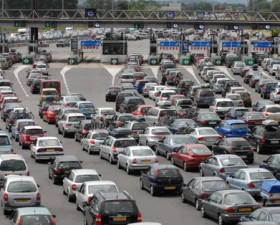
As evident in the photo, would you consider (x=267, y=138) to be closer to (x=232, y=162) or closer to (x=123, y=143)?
(x=123, y=143)

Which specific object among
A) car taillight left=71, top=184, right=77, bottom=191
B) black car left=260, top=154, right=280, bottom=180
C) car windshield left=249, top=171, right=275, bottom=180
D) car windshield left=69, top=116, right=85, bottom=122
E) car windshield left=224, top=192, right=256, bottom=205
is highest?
car windshield left=224, top=192, right=256, bottom=205

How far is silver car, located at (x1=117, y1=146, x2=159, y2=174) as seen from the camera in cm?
3762

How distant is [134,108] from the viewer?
58.4 meters

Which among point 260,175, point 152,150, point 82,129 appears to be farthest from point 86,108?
point 260,175

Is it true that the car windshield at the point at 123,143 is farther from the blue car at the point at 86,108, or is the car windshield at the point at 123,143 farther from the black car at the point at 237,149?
the blue car at the point at 86,108

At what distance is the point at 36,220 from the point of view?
24.6 m

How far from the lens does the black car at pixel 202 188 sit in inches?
1184

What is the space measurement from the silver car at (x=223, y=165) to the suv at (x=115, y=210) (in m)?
8.86

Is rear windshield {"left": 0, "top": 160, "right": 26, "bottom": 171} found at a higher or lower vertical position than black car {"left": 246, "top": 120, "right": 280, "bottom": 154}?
higher

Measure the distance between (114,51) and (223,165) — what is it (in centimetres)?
6854

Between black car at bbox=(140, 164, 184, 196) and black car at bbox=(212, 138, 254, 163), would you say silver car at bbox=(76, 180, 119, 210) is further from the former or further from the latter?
black car at bbox=(212, 138, 254, 163)

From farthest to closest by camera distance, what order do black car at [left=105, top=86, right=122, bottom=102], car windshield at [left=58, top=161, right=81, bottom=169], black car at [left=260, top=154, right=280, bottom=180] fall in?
black car at [left=105, top=86, right=122, bottom=102], car windshield at [left=58, top=161, right=81, bottom=169], black car at [left=260, top=154, right=280, bottom=180]

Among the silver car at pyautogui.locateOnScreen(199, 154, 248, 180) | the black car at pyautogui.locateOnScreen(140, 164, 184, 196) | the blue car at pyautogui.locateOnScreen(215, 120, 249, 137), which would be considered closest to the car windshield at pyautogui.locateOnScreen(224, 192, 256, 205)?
the black car at pyautogui.locateOnScreen(140, 164, 184, 196)

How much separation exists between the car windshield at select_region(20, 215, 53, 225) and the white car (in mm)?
16208
